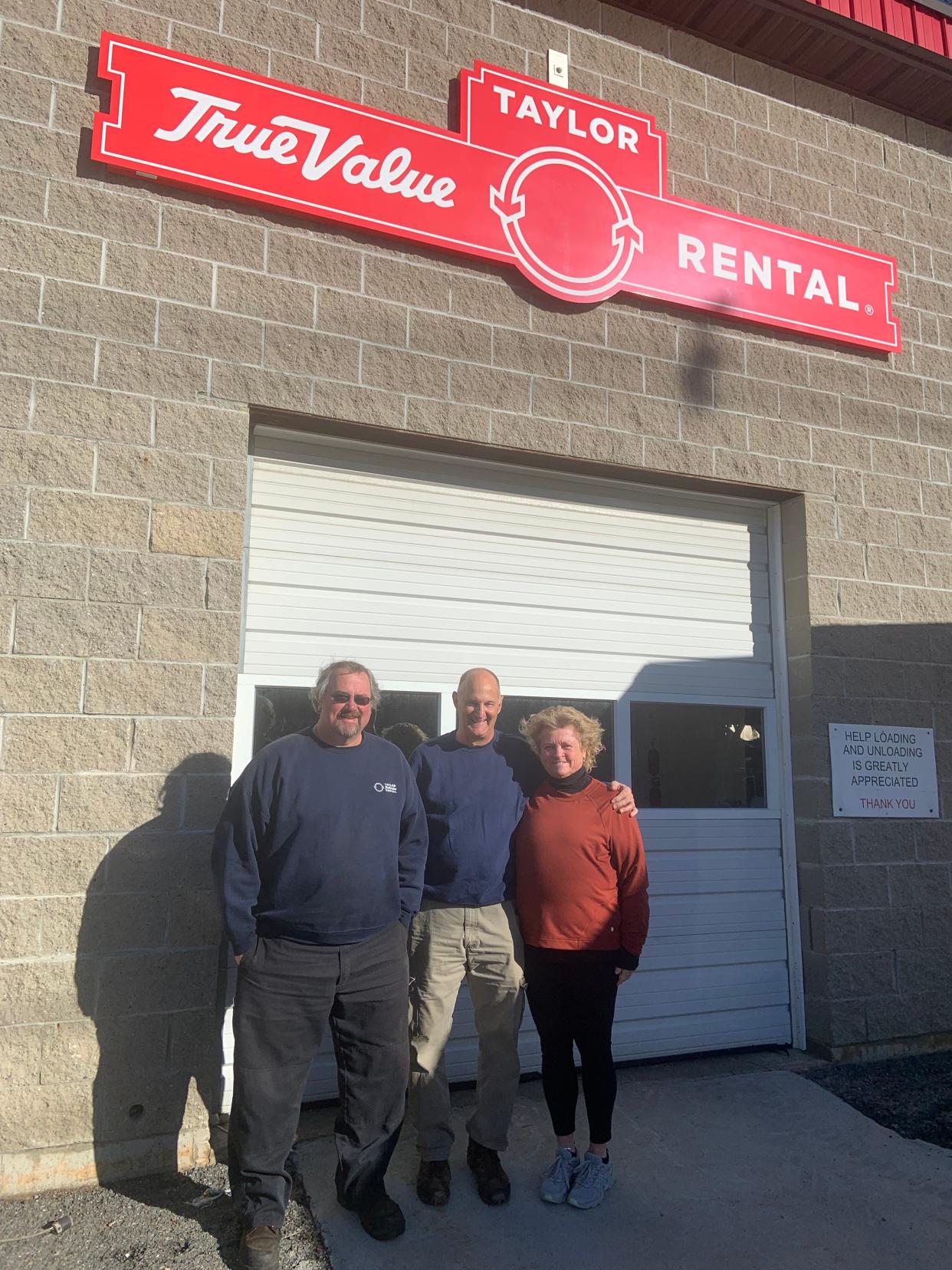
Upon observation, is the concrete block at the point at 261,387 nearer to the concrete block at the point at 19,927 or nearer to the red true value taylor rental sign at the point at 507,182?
the red true value taylor rental sign at the point at 507,182

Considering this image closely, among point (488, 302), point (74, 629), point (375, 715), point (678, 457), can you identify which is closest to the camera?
point (74, 629)

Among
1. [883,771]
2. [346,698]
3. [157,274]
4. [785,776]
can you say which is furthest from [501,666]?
[157,274]

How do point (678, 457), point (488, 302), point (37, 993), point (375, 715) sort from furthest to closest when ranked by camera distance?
1. point (678, 457)
2. point (488, 302)
3. point (375, 715)
4. point (37, 993)

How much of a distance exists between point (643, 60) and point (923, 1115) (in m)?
5.73

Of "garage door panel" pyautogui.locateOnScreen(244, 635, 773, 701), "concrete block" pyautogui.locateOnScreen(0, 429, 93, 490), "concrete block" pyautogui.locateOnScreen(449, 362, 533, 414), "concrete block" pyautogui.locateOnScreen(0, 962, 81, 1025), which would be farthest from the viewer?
"concrete block" pyautogui.locateOnScreen(449, 362, 533, 414)

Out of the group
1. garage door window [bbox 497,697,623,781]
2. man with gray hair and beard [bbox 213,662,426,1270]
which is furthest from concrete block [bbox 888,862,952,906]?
man with gray hair and beard [bbox 213,662,426,1270]

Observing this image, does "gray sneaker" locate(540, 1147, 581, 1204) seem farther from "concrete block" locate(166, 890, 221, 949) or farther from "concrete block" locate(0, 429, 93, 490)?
"concrete block" locate(0, 429, 93, 490)

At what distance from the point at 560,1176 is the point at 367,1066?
877mm

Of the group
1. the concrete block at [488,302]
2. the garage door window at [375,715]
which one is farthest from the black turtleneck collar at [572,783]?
the concrete block at [488,302]

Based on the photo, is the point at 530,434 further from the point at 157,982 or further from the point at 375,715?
the point at 157,982

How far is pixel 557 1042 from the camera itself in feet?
11.6

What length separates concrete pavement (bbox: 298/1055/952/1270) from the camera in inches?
124

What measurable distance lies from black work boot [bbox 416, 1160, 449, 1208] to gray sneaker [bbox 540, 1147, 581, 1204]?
37cm

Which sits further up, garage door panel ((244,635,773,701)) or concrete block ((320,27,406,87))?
concrete block ((320,27,406,87))
